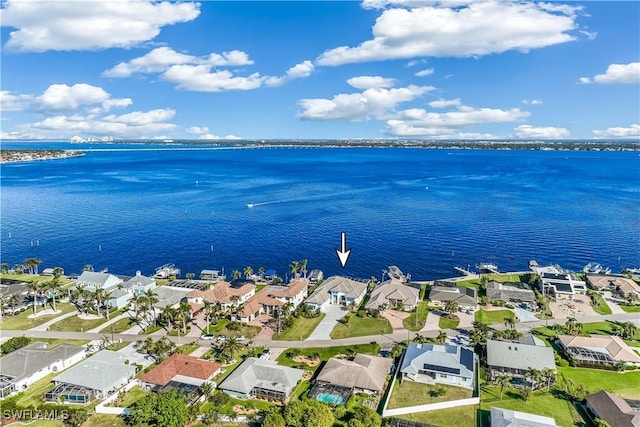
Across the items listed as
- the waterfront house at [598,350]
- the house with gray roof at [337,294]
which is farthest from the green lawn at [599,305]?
the house with gray roof at [337,294]

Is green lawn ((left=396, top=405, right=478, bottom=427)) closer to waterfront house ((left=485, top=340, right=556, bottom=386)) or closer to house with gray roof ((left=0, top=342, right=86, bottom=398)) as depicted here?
waterfront house ((left=485, top=340, right=556, bottom=386))

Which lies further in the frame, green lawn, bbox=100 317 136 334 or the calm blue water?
the calm blue water

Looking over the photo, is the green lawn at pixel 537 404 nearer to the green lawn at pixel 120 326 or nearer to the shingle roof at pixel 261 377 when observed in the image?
the shingle roof at pixel 261 377

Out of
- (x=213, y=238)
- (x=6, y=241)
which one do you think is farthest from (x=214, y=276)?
(x=6, y=241)

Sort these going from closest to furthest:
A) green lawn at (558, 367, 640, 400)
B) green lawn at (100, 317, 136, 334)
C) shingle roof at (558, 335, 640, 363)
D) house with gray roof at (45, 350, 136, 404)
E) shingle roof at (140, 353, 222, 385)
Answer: house with gray roof at (45, 350, 136, 404) < green lawn at (558, 367, 640, 400) < shingle roof at (140, 353, 222, 385) < shingle roof at (558, 335, 640, 363) < green lawn at (100, 317, 136, 334)

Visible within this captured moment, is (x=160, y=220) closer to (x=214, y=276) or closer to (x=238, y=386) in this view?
(x=214, y=276)

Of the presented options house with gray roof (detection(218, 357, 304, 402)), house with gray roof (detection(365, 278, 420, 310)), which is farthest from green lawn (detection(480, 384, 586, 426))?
house with gray roof (detection(365, 278, 420, 310))

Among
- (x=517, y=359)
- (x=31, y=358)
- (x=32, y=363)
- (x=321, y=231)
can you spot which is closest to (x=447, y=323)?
(x=517, y=359)
